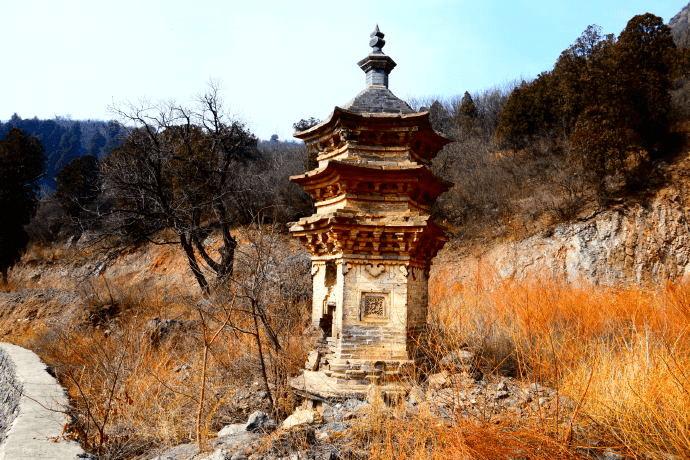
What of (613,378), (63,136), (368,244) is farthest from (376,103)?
(63,136)

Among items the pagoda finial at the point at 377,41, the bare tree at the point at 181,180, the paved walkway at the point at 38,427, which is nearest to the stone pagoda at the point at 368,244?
the pagoda finial at the point at 377,41

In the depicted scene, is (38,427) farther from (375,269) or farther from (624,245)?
(624,245)

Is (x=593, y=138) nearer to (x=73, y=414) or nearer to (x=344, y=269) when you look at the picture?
(x=344, y=269)

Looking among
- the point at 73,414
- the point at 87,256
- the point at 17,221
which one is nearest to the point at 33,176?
the point at 17,221

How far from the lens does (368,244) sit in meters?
6.68

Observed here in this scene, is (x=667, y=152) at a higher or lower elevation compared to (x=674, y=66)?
lower

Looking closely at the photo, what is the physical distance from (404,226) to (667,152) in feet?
48.1

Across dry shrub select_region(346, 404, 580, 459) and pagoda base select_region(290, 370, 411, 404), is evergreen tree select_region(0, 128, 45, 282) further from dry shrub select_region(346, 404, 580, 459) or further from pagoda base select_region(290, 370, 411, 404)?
dry shrub select_region(346, 404, 580, 459)

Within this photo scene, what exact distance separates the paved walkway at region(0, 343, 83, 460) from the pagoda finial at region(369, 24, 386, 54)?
713 cm

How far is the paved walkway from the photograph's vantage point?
5344 mm

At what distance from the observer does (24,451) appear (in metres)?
5.37

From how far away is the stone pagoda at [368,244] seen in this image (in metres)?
6.43

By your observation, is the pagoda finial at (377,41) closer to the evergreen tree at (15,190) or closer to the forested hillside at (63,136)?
the evergreen tree at (15,190)

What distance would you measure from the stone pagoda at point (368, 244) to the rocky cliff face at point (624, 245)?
1016cm
